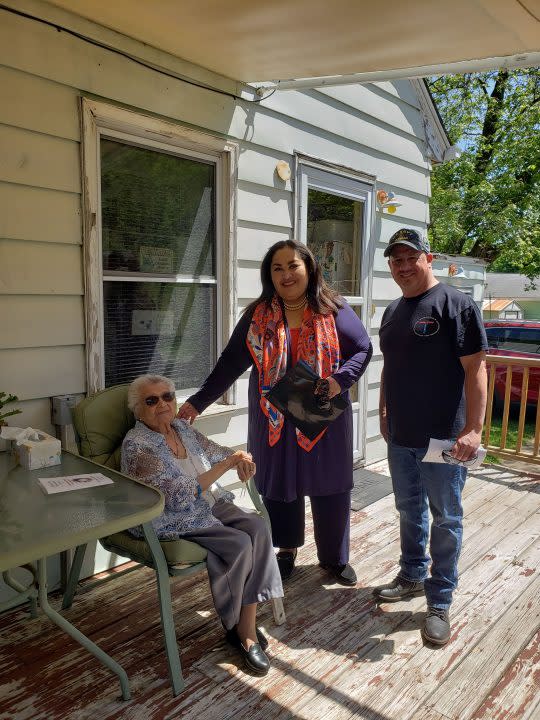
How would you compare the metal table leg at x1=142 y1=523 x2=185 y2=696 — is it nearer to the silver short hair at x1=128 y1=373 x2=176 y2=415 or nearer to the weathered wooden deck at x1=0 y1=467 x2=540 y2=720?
the weathered wooden deck at x1=0 y1=467 x2=540 y2=720

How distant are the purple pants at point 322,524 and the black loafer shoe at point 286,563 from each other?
0.18 ft

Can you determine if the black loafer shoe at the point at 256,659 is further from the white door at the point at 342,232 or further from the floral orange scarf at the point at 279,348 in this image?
the white door at the point at 342,232

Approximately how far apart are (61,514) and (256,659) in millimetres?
942

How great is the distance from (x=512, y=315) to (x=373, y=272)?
23.6 meters

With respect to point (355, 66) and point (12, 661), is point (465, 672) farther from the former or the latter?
point (355, 66)

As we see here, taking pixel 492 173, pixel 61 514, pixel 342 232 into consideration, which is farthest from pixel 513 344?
pixel 61 514

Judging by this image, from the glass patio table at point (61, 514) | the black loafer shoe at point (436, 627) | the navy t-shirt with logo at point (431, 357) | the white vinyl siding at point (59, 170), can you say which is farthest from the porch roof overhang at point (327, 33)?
the black loafer shoe at point (436, 627)

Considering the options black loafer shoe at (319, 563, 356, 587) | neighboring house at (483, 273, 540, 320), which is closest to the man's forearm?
black loafer shoe at (319, 563, 356, 587)

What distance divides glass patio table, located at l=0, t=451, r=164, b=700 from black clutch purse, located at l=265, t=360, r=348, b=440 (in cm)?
79

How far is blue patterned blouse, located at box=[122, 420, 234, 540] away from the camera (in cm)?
196

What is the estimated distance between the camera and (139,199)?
2.59 m

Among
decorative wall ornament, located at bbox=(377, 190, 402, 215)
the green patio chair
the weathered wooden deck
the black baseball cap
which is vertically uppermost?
decorative wall ornament, located at bbox=(377, 190, 402, 215)

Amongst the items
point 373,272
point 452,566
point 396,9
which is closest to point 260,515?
point 452,566

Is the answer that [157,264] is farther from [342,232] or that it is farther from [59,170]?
[342,232]
